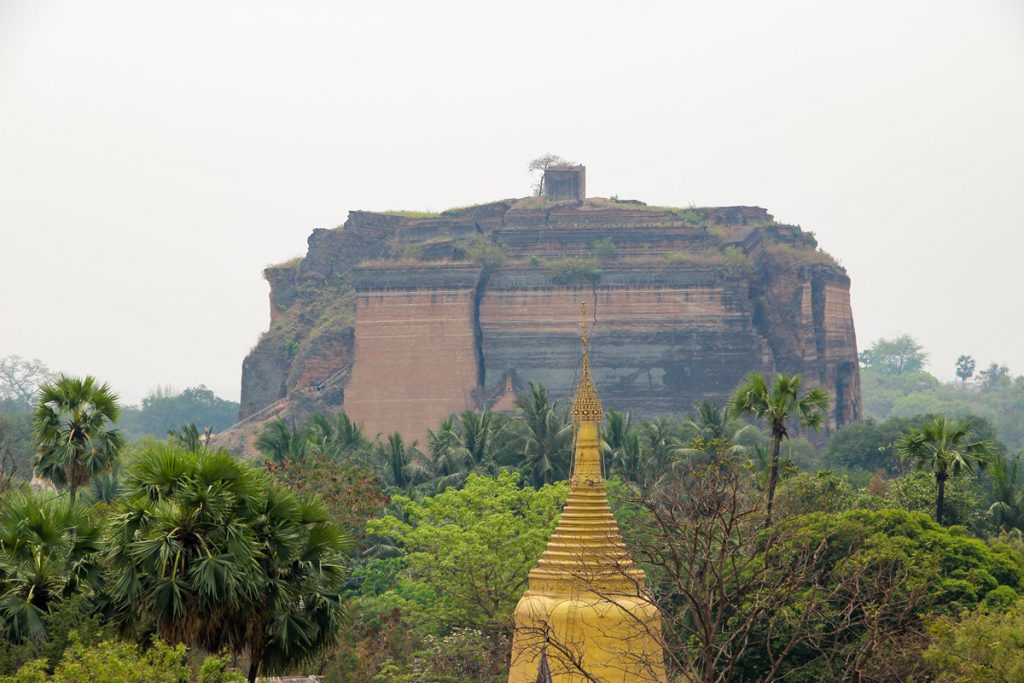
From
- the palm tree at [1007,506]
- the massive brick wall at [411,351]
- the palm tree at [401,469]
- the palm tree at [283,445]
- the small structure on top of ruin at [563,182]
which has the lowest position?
the palm tree at [1007,506]

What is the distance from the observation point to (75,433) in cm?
3300

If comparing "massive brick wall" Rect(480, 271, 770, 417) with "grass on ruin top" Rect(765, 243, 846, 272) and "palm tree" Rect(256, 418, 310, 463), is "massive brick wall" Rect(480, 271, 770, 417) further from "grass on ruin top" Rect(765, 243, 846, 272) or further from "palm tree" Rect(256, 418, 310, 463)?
"palm tree" Rect(256, 418, 310, 463)

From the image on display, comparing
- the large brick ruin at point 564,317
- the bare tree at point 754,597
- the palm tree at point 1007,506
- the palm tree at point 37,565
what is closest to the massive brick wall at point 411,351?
the large brick ruin at point 564,317

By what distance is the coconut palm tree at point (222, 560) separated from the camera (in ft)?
74.9

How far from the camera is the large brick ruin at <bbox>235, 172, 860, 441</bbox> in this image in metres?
86.9

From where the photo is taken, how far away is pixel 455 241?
89.8 m

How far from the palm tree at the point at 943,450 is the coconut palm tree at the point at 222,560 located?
65.2 ft

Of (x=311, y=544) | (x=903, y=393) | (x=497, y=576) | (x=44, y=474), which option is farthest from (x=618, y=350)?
(x=903, y=393)

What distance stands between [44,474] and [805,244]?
64.4m

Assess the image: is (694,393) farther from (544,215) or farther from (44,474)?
(44,474)

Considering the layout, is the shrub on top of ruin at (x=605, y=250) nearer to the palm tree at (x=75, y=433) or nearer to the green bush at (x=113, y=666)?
the palm tree at (x=75, y=433)

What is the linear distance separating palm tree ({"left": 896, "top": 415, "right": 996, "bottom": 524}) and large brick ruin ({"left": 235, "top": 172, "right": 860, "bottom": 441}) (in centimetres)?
4432

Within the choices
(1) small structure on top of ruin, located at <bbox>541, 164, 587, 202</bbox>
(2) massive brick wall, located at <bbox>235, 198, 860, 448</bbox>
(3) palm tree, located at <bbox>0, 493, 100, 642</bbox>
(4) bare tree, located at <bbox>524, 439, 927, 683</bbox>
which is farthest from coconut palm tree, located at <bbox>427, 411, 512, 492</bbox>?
(1) small structure on top of ruin, located at <bbox>541, 164, 587, 202</bbox>

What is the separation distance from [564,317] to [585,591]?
60.3 m
